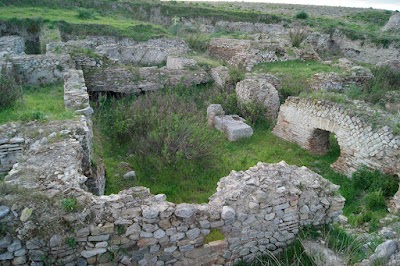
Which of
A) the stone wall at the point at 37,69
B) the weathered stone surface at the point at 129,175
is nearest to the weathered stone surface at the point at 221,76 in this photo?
the stone wall at the point at 37,69

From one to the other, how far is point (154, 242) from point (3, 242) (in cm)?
150

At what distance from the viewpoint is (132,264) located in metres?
3.99

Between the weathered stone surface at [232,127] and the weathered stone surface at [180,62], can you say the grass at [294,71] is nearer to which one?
the weathered stone surface at [232,127]

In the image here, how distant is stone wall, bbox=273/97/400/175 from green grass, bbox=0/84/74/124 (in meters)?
5.51

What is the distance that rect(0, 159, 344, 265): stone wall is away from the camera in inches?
148

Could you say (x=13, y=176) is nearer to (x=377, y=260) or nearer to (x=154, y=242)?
(x=154, y=242)

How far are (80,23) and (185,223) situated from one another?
14.8 m

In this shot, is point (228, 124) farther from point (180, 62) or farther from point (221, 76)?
point (180, 62)

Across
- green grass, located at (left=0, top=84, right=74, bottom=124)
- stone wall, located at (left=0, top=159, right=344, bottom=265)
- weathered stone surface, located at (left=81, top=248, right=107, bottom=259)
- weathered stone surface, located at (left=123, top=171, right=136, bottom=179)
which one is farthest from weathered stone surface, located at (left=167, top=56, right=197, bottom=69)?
weathered stone surface, located at (left=81, top=248, right=107, bottom=259)

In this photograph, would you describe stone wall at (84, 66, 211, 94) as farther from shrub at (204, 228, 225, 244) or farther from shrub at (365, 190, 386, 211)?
shrub at (204, 228, 225, 244)

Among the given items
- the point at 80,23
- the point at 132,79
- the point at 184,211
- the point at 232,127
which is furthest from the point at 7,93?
the point at 80,23

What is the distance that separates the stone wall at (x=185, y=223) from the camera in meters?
3.75

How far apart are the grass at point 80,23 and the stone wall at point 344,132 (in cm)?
943

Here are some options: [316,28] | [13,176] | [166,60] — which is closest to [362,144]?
[13,176]
